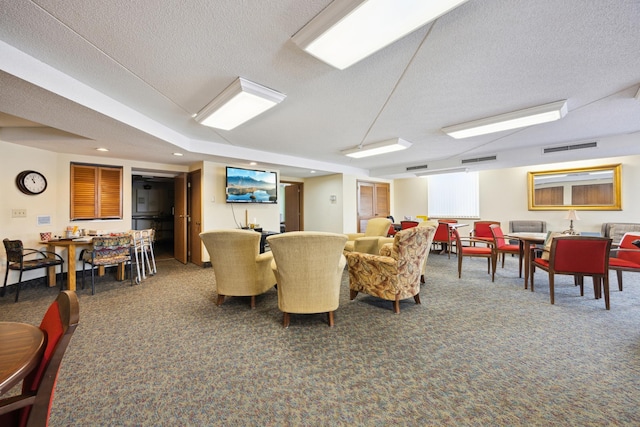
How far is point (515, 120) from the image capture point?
128 inches

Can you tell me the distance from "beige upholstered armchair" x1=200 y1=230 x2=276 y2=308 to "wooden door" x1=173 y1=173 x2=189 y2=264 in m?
3.14

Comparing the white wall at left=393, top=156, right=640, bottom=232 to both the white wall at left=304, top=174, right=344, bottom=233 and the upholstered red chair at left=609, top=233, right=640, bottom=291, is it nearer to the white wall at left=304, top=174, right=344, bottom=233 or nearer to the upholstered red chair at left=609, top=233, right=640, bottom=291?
the upholstered red chair at left=609, top=233, right=640, bottom=291

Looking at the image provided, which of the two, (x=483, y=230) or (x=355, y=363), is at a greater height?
(x=483, y=230)

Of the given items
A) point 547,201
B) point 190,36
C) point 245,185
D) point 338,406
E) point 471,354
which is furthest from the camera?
point 547,201

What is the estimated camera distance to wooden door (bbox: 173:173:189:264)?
5.64 m

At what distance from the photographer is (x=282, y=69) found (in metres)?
2.20

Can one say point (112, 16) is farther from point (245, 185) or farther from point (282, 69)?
point (245, 185)

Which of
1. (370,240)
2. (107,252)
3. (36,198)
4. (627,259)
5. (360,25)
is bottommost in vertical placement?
(627,259)

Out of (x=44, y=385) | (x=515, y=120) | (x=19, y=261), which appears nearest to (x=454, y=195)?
(x=515, y=120)

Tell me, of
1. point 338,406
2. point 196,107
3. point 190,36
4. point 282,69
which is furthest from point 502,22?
point 196,107

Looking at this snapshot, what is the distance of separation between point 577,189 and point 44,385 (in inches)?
335

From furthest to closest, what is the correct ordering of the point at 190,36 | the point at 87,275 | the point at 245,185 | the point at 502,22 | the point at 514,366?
the point at 245,185, the point at 87,275, the point at 514,366, the point at 190,36, the point at 502,22

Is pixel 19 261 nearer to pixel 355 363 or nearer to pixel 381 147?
pixel 355 363

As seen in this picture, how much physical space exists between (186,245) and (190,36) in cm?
478
